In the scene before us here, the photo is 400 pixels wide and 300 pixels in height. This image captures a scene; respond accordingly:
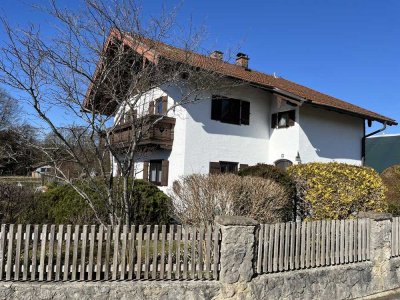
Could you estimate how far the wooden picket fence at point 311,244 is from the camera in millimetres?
6207

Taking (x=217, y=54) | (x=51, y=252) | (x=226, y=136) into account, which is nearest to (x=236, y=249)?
(x=51, y=252)

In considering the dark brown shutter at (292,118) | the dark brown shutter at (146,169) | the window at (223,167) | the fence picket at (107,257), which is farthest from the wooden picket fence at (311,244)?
the dark brown shutter at (146,169)

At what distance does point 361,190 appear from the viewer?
32.6 feet

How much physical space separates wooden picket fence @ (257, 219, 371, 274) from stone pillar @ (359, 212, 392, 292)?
4.2 inches

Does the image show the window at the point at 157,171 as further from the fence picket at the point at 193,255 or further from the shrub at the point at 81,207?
the fence picket at the point at 193,255

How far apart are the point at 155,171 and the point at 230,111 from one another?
4.10 m

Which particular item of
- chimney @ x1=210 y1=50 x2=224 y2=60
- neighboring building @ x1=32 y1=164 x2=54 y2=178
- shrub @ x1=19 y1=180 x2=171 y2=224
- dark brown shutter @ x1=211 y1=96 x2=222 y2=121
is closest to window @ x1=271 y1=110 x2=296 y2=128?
dark brown shutter @ x1=211 y1=96 x2=222 y2=121

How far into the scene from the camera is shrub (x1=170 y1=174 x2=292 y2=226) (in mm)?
7609

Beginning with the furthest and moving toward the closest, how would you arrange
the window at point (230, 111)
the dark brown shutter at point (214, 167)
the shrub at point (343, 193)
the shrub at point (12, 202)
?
the window at point (230, 111) → the dark brown shutter at point (214, 167) → the shrub at point (343, 193) → the shrub at point (12, 202)

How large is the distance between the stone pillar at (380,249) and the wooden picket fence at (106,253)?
3.41 meters

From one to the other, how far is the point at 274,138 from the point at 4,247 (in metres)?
14.6

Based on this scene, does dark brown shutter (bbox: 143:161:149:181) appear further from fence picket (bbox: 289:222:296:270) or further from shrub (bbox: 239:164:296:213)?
fence picket (bbox: 289:222:296:270)

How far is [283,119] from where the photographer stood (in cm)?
1847

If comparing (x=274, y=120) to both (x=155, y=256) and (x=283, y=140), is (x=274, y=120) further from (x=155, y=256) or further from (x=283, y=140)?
(x=155, y=256)
